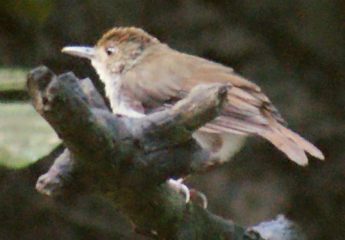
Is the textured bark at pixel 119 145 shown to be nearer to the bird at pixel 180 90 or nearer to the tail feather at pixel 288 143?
the bird at pixel 180 90

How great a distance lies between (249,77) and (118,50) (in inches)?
38.4

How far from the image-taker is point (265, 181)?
5.33 meters

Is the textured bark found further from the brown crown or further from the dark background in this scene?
the dark background

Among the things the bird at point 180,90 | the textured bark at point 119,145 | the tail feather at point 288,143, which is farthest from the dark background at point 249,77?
the textured bark at point 119,145

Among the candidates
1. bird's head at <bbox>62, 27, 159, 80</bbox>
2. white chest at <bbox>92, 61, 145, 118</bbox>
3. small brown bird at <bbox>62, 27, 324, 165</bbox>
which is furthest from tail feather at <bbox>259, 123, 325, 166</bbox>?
bird's head at <bbox>62, 27, 159, 80</bbox>

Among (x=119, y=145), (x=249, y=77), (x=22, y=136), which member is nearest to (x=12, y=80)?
(x=22, y=136)

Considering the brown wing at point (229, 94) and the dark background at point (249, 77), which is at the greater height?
the brown wing at point (229, 94)

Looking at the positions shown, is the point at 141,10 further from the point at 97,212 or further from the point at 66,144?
the point at 66,144

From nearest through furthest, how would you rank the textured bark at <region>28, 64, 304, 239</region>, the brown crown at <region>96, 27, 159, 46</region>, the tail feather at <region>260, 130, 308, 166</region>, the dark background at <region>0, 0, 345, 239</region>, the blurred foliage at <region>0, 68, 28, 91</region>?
the textured bark at <region>28, 64, 304, 239</region>, the blurred foliage at <region>0, 68, 28, 91</region>, the tail feather at <region>260, 130, 308, 166</region>, the brown crown at <region>96, 27, 159, 46</region>, the dark background at <region>0, 0, 345, 239</region>

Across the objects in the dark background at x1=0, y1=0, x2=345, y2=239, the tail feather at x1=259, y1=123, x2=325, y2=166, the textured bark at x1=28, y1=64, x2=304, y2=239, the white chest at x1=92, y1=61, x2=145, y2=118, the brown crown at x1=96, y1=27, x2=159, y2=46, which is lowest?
the dark background at x1=0, y1=0, x2=345, y2=239

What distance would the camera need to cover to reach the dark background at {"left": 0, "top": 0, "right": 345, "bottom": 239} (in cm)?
511

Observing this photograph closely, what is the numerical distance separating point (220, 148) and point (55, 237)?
1828mm

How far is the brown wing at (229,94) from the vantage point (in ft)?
11.9

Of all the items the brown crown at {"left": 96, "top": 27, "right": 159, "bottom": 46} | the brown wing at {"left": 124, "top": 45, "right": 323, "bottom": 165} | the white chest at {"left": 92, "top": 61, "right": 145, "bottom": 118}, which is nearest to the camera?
the brown wing at {"left": 124, "top": 45, "right": 323, "bottom": 165}
